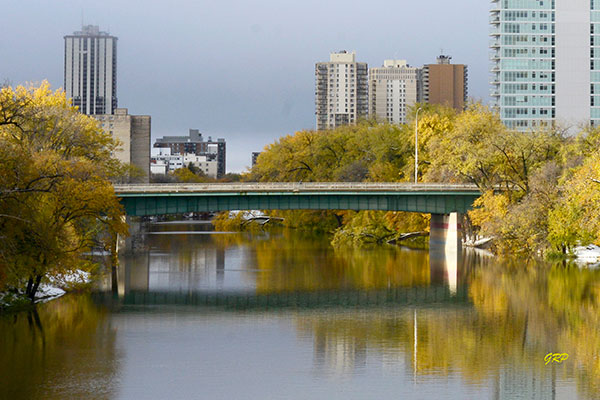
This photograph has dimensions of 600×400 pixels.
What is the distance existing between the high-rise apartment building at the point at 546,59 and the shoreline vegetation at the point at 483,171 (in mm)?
68974

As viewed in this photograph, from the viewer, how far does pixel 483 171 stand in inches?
3162

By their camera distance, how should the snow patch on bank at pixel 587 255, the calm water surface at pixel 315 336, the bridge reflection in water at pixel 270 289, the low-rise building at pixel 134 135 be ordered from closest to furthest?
the calm water surface at pixel 315 336 < the bridge reflection in water at pixel 270 289 < the snow patch on bank at pixel 587 255 < the low-rise building at pixel 134 135

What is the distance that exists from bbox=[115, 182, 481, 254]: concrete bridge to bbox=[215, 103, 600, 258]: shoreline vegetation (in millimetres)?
2591

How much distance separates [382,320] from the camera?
43.6 m

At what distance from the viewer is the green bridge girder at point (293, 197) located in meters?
77.6

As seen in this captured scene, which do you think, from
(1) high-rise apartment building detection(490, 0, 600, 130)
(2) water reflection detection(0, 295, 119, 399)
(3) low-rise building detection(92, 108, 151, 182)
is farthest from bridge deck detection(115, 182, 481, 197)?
(3) low-rise building detection(92, 108, 151, 182)

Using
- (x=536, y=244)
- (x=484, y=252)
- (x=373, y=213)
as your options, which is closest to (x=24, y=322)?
(x=536, y=244)

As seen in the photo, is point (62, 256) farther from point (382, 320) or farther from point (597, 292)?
point (597, 292)

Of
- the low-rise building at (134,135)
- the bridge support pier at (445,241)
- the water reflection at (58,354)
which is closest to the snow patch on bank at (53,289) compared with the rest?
the water reflection at (58,354)

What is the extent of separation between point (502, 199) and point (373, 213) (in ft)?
74.7

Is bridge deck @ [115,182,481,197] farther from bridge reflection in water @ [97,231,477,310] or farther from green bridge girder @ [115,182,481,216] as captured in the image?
bridge reflection in water @ [97,231,477,310]

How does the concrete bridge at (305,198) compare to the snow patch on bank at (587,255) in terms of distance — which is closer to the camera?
the snow patch on bank at (587,255)

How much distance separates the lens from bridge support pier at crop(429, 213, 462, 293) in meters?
76.4

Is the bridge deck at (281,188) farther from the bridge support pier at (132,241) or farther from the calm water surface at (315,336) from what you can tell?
the calm water surface at (315,336)
